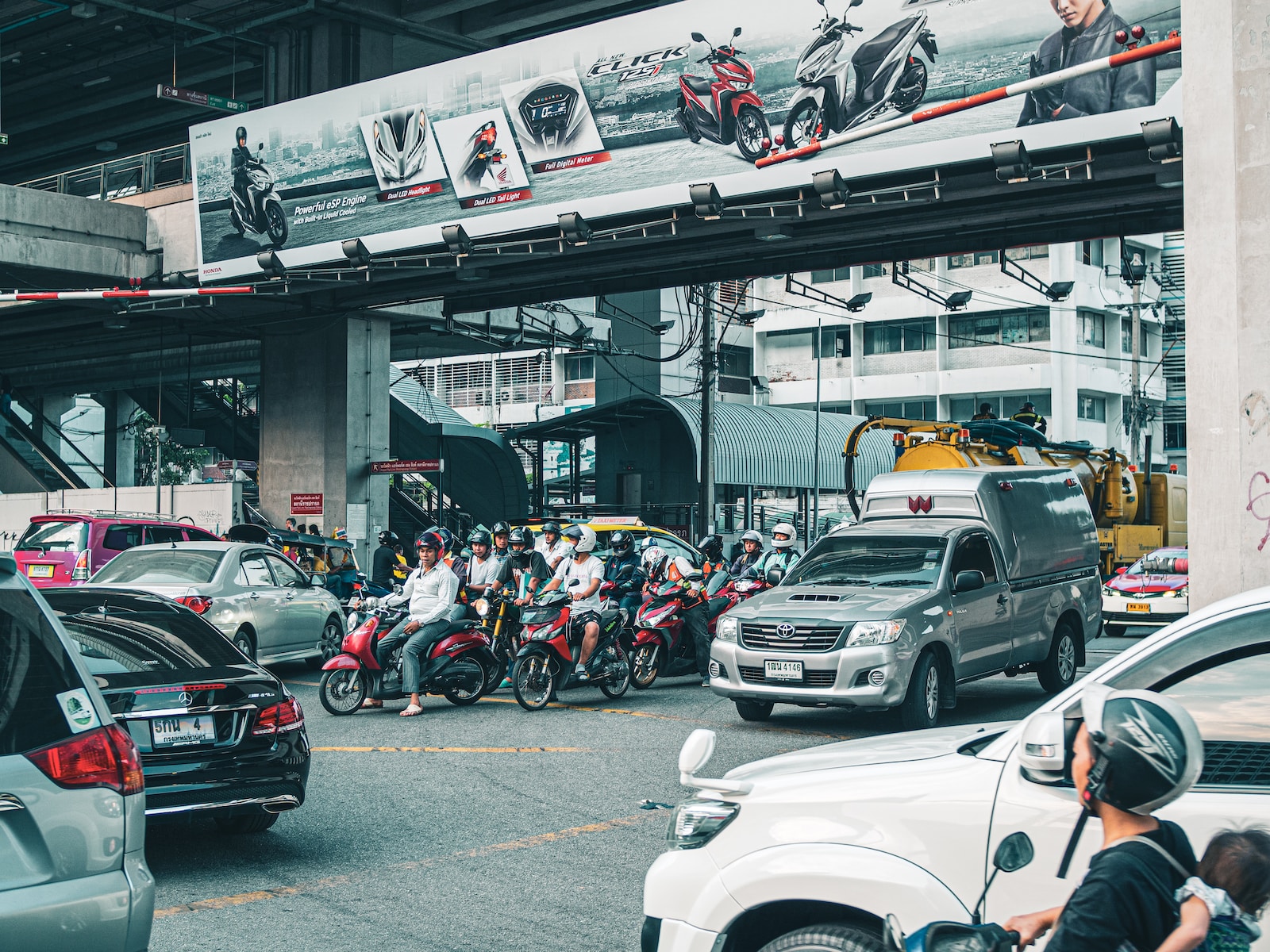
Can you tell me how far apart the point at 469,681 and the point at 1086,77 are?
34.0ft

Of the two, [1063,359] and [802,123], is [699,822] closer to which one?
[802,123]

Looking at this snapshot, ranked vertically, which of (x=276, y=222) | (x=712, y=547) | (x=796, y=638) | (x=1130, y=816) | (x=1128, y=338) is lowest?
(x=796, y=638)

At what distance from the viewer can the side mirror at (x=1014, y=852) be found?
268 cm

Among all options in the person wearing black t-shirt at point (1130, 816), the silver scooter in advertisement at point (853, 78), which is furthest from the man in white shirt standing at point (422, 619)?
the person wearing black t-shirt at point (1130, 816)

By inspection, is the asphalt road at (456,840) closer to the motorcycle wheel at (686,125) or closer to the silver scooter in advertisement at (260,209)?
the motorcycle wheel at (686,125)

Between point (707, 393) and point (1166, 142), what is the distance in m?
17.6

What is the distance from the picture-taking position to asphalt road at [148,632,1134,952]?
5.91 m

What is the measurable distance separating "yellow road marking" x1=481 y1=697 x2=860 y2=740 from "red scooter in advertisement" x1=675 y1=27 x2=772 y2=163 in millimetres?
9376

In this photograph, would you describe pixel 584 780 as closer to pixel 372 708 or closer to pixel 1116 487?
pixel 372 708

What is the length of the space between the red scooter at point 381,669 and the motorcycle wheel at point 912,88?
9.85m

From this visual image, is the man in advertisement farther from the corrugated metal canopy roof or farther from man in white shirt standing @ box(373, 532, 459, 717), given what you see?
the corrugated metal canopy roof

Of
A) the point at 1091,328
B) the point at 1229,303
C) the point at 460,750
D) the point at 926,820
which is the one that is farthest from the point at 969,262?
the point at 926,820

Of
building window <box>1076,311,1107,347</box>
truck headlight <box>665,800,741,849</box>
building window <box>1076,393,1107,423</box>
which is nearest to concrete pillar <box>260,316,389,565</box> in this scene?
truck headlight <box>665,800,741,849</box>

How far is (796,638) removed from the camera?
37.6ft
